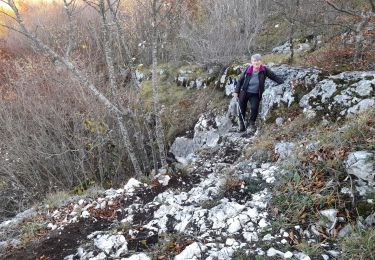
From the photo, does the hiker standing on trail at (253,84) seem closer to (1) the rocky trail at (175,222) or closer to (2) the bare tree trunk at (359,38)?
(2) the bare tree trunk at (359,38)

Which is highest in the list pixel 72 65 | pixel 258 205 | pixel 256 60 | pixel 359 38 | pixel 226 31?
pixel 226 31

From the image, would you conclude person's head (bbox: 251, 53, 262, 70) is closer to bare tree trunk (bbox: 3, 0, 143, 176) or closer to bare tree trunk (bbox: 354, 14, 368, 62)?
bare tree trunk (bbox: 354, 14, 368, 62)

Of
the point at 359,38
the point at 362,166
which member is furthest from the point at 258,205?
the point at 359,38

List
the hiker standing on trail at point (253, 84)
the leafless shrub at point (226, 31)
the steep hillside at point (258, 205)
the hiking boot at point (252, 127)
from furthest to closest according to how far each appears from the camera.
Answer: the leafless shrub at point (226, 31)
the hiking boot at point (252, 127)
the hiker standing on trail at point (253, 84)
the steep hillside at point (258, 205)

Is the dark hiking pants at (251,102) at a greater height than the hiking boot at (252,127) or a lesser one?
greater

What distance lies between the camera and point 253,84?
23.1 ft

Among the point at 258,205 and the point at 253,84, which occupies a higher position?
the point at 253,84

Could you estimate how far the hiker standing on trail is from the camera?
6910 mm

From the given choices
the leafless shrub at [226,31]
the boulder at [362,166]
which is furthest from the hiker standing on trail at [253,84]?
the leafless shrub at [226,31]

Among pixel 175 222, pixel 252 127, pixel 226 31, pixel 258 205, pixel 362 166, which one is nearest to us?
pixel 362 166

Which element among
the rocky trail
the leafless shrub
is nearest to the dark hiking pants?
the rocky trail

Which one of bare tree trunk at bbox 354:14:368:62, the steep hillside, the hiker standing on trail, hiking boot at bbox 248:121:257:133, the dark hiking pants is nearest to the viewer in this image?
the steep hillside

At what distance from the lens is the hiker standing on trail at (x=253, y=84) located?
6.91 metres

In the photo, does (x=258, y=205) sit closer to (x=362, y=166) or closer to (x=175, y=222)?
(x=175, y=222)
